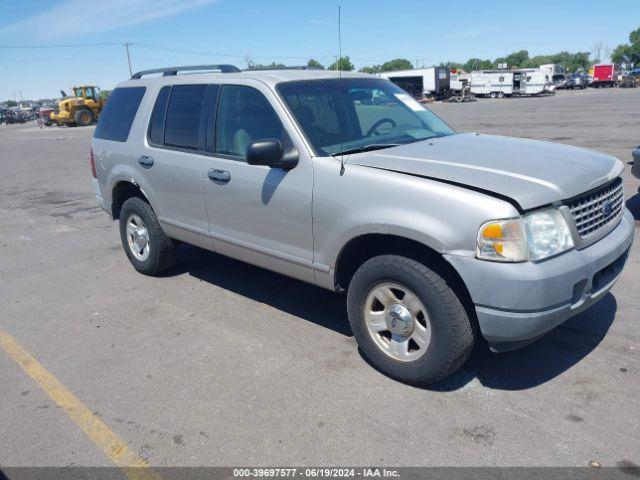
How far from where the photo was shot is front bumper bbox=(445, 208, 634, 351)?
2891 millimetres

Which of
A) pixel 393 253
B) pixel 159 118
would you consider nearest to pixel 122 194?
pixel 159 118

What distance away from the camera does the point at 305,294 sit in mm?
5098

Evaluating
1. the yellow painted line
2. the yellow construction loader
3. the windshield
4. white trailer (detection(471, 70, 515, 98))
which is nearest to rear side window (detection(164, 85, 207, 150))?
the windshield

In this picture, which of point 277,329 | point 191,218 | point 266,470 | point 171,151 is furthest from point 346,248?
point 171,151

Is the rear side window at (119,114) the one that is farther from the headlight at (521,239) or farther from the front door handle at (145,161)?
the headlight at (521,239)

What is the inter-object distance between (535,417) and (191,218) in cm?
316

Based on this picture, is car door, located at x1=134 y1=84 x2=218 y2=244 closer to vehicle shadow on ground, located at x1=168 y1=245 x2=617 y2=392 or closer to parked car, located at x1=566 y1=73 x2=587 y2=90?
vehicle shadow on ground, located at x1=168 y1=245 x2=617 y2=392

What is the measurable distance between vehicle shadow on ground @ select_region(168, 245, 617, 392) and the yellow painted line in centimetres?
177

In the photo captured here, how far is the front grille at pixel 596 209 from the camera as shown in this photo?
3.21m

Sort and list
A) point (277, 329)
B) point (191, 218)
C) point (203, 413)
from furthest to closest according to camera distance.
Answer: point (191, 218)
point (277, 329)
point (203, 413)

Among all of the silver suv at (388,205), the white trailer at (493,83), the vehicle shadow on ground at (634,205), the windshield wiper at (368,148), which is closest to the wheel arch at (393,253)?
the silver suv at (388,205)

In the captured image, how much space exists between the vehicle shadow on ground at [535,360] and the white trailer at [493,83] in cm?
6146

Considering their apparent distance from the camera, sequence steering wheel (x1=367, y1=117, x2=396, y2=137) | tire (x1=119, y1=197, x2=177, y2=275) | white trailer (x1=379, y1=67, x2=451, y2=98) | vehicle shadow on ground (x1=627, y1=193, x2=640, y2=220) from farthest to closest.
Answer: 1. white trailer (x1=379, y1=67, x2=451, y2=98)
2. vehicle shadow on ground (x1=627, y1=193, x2=640, y2=220)
3. tire (x1=119, y1=197, x2=177, y2=275)
4. steering wheel (x1=367, y1=117, x2=396, y2=137)

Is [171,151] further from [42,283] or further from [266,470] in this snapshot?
[266,470]
